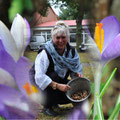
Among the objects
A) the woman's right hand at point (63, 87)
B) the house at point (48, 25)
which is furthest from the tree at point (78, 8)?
the woman's right hand at point (63, 87)

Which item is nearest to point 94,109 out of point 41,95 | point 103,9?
point 41,95

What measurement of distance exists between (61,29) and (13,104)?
0.22 m

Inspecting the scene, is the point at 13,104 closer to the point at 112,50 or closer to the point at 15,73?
the point at 15,73

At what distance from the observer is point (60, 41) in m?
0.51

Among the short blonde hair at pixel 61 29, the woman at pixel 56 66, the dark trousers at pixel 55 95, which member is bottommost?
the dark trousers at pixel 55 95

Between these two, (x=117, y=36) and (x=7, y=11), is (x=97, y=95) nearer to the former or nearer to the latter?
(x=117, y=36)

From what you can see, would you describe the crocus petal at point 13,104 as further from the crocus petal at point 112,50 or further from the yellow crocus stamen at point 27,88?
the crocus petal at point 112,50

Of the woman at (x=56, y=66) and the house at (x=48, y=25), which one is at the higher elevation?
the house at (x=48, y=25)

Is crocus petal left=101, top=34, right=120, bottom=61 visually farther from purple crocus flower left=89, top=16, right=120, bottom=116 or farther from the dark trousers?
the dark trousers

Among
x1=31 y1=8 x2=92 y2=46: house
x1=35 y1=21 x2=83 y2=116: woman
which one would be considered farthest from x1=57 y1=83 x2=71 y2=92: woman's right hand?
x1=31 y1=8 x2=92 y2=46: house

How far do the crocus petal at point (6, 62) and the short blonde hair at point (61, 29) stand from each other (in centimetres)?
12

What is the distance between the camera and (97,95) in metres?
0.56

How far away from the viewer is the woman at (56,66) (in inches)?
20.2

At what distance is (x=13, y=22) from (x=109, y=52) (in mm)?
263
